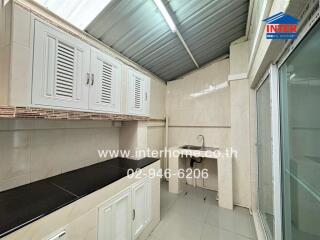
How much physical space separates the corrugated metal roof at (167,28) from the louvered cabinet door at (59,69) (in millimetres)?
598

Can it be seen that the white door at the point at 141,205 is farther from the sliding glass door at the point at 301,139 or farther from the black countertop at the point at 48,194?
the sliding glass door at the point at 301,139

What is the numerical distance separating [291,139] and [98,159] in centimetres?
201

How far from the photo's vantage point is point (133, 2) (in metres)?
1.53

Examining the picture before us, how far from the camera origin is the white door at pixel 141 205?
166cm

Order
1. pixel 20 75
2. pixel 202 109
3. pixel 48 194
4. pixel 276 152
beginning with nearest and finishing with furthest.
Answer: pixel 20 75, pixel 48 194, pixel 276 152, pixel 202 109

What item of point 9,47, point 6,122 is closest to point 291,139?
point 9,47

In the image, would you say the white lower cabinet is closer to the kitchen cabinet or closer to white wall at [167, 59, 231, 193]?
the kitchen cabinet

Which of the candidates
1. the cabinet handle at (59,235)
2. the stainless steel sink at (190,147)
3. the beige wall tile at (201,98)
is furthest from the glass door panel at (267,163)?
the cabinet handle at (59,235)

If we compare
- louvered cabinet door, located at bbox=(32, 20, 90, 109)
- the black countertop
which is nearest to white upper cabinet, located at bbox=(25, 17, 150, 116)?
louvered cabinet door, located at bbox=(32, 20, 90, 109)

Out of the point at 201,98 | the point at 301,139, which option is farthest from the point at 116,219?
the point at 201,98

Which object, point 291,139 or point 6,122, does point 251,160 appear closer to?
point 291,139

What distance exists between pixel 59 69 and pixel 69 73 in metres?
0.08

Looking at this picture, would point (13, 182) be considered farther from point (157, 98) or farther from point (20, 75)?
point (157, 98)

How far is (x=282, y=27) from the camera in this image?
97 centimetres
